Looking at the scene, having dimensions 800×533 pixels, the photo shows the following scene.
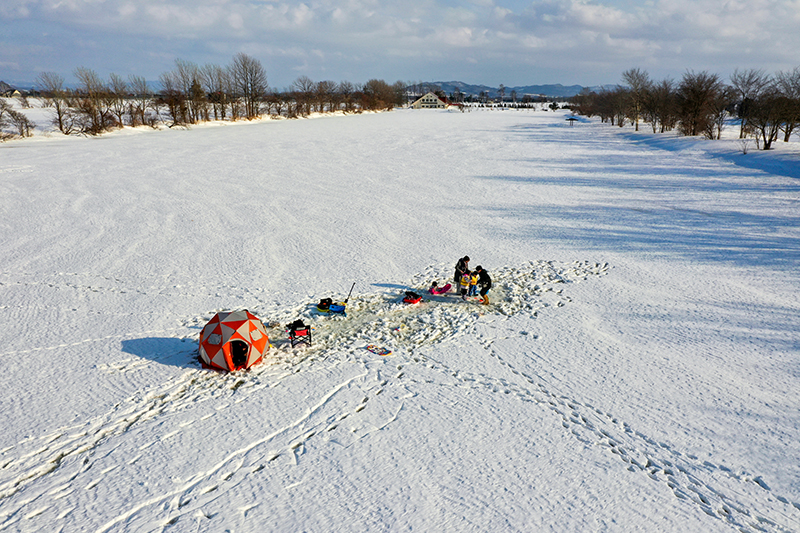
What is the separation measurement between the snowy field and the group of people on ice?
1.61ft

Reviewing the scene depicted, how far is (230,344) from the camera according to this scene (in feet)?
24.2

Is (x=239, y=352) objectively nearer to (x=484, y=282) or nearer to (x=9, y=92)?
(x=484, y=282)

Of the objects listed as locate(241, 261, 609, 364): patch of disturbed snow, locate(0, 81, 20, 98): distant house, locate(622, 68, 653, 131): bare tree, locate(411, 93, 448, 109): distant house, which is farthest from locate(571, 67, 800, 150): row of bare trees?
locate(411, 93, 448, 109): distant house

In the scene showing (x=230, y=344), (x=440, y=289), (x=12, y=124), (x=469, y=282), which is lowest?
(x=230, y=344)

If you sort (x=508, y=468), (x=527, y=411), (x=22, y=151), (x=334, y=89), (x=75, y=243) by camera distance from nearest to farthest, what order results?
(x=508, y=468) → (x=527, y=411) → (x=75, y=243) → (x=22, y=151) → (x=334, y=89)

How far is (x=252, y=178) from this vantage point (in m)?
23.1

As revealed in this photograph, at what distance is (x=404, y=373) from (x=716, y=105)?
44.0 metres

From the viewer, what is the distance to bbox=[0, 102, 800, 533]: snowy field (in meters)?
5.12

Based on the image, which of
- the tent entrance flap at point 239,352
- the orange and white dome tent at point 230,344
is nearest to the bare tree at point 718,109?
the orange and white dome tent at point 230,344

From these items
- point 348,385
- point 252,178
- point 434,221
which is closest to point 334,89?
point 252,178

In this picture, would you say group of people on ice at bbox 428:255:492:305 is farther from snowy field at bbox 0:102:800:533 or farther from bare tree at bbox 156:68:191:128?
bare tree at bbox 156:68:191:128

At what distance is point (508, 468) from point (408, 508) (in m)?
1.45

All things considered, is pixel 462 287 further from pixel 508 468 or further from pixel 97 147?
pixel 97 147

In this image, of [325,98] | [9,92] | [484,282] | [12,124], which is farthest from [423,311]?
[9,92]
